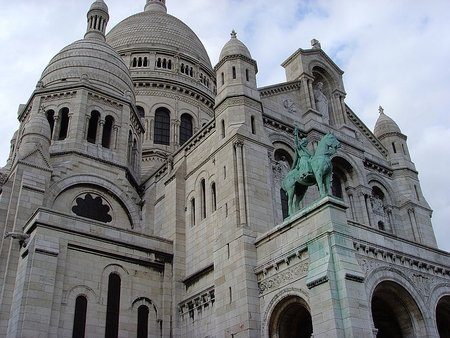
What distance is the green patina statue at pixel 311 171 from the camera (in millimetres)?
22422

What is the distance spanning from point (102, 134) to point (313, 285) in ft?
68.6

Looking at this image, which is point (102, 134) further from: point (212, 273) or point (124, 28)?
point (124, 28)

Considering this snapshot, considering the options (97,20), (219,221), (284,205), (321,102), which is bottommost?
(219,221)

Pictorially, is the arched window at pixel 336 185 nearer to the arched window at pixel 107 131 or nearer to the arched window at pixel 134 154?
the arched window at pixel 134 154

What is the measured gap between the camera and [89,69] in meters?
38.1

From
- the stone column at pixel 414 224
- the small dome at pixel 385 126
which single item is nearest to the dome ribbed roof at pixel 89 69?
the small dome at pixel 385 126

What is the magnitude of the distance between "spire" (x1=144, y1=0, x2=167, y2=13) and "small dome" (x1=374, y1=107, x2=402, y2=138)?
35.2 m

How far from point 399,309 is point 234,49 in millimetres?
16449

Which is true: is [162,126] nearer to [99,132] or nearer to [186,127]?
[186,127]

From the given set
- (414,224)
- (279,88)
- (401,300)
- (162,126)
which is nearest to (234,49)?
(279,88)

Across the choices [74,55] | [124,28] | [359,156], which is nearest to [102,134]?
[74,55]

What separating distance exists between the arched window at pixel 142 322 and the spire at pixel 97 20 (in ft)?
84.1

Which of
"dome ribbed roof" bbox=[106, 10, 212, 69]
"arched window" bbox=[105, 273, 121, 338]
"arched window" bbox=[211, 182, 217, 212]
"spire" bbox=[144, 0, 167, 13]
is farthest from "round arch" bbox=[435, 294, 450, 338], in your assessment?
"spire" bbox=[144, 0, 167, 13]

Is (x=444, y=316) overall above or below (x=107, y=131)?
below
